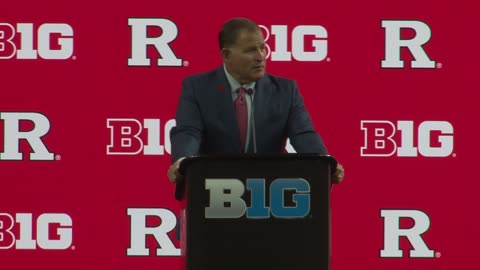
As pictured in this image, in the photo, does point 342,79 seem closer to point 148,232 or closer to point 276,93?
point 148,232

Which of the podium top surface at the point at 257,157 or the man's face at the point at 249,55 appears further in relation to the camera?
the man's face at the point at 249,55

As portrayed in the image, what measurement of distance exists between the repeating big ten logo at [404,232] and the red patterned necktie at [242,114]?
1.77 metres

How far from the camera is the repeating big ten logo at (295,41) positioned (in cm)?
555

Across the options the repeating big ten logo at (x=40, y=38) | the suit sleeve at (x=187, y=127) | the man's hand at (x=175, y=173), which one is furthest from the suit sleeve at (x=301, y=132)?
the repeating big ten logo at (x=40, y=38)

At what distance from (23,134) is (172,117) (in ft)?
2.28

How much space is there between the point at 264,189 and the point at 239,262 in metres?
0.23

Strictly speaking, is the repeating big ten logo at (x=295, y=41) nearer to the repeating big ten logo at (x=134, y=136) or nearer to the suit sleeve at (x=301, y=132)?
the repeating big ten logo at (x=134, y=136)

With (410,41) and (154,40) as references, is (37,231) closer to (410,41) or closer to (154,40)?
(154,40)

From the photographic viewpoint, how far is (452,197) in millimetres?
5602

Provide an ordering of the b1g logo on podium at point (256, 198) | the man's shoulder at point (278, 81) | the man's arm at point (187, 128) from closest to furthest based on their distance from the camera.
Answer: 1. the b1g logo on podium at point (256, 198)
2. the man's arm at point (187, 128)
3. the man's shoulder at point (278, 81)

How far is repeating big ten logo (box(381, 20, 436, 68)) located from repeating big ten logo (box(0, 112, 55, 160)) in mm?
1611

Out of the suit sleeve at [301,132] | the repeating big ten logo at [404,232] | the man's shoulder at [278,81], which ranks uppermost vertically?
the man's shoulder at [278,81]

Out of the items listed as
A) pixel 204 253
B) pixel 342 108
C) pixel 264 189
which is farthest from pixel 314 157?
pixel 342 108

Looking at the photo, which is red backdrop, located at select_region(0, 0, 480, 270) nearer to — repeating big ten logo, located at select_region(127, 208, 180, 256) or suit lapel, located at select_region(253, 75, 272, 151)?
repeating big ten logo, located at select_region(127, 208, 180, 256)
